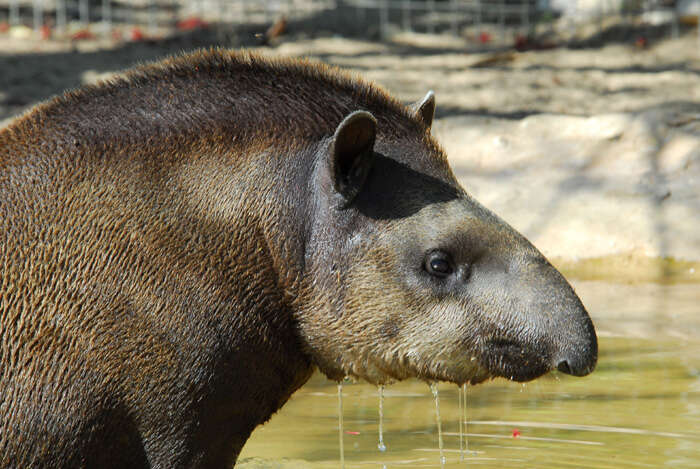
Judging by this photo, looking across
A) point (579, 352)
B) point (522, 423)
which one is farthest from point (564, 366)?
point (522, 423)

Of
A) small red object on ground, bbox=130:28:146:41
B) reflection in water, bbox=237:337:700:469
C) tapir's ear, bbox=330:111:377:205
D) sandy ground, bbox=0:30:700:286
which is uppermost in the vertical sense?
tapir's ear, bbox=330:111:377:205

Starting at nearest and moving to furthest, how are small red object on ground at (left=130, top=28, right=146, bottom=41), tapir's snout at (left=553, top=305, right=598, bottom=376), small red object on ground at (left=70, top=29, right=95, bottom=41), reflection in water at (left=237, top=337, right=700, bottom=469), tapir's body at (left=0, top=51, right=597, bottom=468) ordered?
1. tapir's body at (left=0, top=51, right=597, bottom=468)
2. tapir's snout at (left=553, top=305, right=598, bottom=376)
3. reflection in water at (left=237, top=337, right=700, bottom=469)
4. small red object on ground at (left=70, top=29, right=95, bottom=41)
5. small red object on ground at (left=130, top=28, right=146, bottom=41)

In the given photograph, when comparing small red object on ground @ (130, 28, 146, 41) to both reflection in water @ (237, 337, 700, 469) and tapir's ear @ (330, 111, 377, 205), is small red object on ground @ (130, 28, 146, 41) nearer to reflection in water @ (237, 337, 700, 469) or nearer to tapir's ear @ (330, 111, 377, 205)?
reflection in water @ (237, 337, 700, 469)

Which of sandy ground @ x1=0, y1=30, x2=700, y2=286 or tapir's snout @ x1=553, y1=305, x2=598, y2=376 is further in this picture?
sandy ground @ x1=0, y1=30, x2=700, y2=286

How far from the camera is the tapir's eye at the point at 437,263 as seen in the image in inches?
148

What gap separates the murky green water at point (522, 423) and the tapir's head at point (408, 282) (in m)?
1.88

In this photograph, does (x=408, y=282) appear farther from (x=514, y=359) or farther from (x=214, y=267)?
(x=214, y=267)

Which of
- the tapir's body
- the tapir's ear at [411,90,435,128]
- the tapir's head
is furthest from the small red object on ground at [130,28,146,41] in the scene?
the tapir's head

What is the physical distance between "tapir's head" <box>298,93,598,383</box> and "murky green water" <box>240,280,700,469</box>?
1.88 metres

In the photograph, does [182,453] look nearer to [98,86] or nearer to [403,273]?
[403,273]

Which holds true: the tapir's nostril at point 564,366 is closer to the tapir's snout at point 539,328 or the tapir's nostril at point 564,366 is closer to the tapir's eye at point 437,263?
the tapir's snout at point 539,328

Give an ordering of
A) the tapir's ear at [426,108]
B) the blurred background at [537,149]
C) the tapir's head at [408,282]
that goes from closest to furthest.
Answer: the tapir's head at [408,282] → the tapir's ear at [426,108] → the blurred background at [537,149]

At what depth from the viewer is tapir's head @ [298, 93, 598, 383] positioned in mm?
3750

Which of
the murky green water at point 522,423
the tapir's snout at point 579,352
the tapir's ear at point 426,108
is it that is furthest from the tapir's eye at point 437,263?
the murky green water at point 522,423
